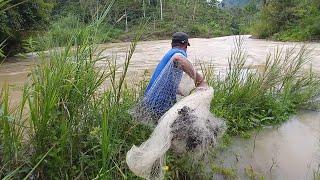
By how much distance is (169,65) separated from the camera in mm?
3805

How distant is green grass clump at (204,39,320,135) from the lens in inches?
215

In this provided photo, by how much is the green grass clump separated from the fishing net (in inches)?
70.0

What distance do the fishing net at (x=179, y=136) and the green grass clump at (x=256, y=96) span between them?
5.83ft

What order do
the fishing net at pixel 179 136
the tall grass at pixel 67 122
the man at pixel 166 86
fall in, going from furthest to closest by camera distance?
the man at pixel 166 86, the fishing net at pixel 179 136, the tall grass at pixel 67 122

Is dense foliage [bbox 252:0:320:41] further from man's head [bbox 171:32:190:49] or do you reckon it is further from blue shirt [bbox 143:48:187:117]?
blue shirt [bbox 143:48:187:117]

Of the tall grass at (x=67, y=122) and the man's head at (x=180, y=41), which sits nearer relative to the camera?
the tall grass at (x=67, y=122)

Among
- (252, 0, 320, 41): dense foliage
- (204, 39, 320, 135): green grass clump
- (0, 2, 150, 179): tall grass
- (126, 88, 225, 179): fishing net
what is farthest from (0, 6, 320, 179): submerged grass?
(252, 0, 320, 41): dense foliage

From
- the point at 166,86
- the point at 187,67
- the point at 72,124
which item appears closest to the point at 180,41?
the point at 187,67

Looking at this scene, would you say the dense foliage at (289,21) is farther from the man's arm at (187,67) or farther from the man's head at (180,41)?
the man's arm at (187,67)

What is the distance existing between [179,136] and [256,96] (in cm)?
311

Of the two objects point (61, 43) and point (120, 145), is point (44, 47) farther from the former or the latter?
point (120, 145)

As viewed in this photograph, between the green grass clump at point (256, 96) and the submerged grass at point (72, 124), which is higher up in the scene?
the submerged grass at point (72, 124)

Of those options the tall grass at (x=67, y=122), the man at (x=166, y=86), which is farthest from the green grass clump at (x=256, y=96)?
the tall grass at (x=67, y=122)

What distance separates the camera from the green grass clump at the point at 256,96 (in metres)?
5.45
